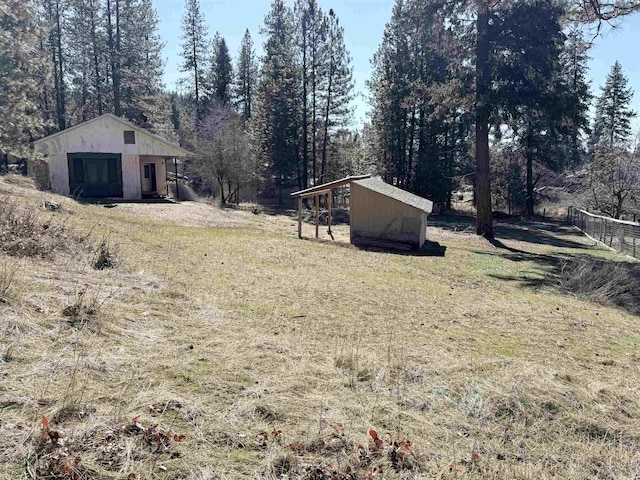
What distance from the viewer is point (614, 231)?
18.1 meters

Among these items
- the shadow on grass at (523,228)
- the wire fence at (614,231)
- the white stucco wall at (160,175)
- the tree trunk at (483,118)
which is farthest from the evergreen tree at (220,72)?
the wire fence at (614,231)

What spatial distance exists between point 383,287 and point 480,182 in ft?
40.6

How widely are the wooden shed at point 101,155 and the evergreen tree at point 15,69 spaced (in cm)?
546

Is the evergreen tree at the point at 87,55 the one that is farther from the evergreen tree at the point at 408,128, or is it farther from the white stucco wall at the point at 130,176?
the evergreen tree at the point at 408,128

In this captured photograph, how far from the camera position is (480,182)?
18.8 meters

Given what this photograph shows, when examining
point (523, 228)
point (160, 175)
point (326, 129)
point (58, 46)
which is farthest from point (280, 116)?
point (523, 228)

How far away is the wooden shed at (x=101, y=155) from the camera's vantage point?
22.3 metres

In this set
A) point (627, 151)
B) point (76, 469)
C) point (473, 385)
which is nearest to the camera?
point (76, 469)

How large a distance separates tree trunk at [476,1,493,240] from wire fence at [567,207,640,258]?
4545 mm

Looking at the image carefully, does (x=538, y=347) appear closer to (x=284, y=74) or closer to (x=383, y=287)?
(x=383, y=287)

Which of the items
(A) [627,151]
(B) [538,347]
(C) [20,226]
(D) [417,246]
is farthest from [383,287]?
(A) [627,151]

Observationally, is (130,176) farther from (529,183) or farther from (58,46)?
(529,183)

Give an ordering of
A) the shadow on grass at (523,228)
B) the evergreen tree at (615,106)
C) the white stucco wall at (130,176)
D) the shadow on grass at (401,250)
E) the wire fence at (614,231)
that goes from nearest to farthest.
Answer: the shadow on grass at (401,250), the wire fence at (614,231), the shadow on grass at (523,228), the white stucco wall at (130,176), the evergreen tree at (615,106)

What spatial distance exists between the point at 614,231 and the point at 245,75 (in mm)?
39734
